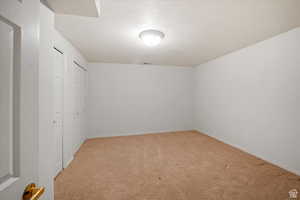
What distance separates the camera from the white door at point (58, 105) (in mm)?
2184

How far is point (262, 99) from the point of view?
2.65 metres

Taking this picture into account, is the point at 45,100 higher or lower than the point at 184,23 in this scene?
lower

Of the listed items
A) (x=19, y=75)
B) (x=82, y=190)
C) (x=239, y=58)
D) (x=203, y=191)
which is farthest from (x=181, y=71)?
(x=19, y=75)

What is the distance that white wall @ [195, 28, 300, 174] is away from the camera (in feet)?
7.21

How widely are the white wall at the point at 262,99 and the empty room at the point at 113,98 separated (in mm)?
18

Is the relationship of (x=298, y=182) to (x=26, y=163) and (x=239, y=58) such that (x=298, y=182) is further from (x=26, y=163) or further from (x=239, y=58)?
(x=26, y=163)

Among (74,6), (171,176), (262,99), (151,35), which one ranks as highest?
(151,35)

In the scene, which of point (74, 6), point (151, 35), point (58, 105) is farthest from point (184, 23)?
point (58, 105)

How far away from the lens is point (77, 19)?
191cm

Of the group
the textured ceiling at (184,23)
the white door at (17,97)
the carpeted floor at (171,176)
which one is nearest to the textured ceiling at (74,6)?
the textured ceiling at (184,23)

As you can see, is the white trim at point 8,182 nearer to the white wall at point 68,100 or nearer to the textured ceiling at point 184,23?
the textured ceiling at point 184,23

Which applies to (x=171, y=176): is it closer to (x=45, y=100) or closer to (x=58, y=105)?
(x=45, y=100)

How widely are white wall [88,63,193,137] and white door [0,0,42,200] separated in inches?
146

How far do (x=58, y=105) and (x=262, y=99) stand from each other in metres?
3.85
